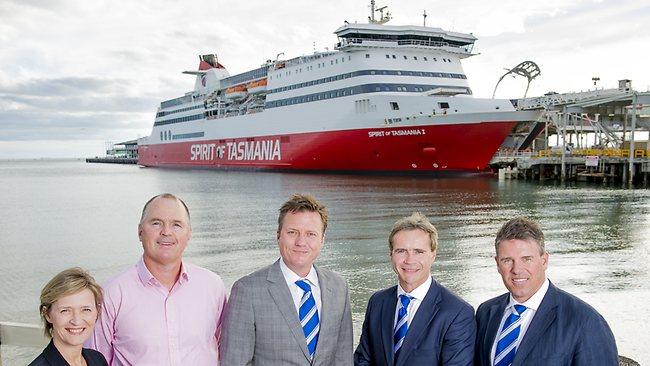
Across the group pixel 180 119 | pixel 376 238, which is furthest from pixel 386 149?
pixel 180 119

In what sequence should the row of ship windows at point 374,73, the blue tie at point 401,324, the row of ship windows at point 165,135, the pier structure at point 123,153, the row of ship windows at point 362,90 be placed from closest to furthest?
the blue tie at point 401,324
the row of ship windows at point 362,90
the row of ship windows at point 374,73
the row of ship windows at point 165,135
the pier structure at point 123,153

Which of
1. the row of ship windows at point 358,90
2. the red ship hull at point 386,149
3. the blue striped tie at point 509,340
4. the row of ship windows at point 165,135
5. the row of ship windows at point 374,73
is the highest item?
the row of ship windows at point 374,73

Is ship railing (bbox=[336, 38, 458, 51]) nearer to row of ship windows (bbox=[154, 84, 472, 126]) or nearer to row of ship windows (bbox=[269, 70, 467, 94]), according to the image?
row of ship windows (bbox=[269, 70, 467, 94])

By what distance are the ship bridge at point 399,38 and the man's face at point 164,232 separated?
36777 millimetres

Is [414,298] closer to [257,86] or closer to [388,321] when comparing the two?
[388,321]

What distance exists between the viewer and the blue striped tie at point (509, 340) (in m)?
2.52

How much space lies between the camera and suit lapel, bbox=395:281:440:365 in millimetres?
2615

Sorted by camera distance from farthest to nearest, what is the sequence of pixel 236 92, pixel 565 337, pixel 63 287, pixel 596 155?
pixel 236 92 < pixel 596 155 < pixel 565 337 < pixel 63 287

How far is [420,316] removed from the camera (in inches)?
104

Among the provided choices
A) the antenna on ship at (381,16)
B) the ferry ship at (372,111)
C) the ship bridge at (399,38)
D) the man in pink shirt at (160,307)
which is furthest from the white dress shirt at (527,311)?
the antenna on ship at (381,16)

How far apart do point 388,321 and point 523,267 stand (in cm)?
68

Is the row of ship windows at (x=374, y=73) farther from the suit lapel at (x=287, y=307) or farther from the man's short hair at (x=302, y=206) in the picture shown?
the suit lapel at (x=287, y=307)

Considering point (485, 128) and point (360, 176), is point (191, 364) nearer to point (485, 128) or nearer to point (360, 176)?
point (485, 128)

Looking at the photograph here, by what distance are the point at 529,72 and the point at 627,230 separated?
3595 cm
